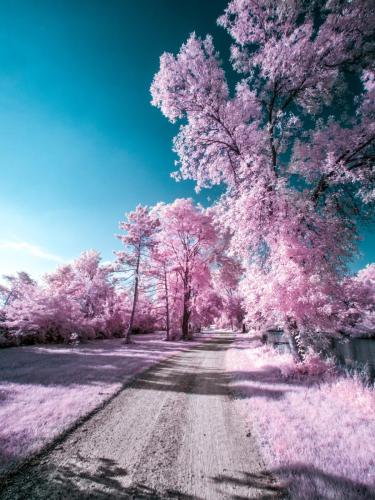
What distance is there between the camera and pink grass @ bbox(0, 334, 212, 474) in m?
4.61

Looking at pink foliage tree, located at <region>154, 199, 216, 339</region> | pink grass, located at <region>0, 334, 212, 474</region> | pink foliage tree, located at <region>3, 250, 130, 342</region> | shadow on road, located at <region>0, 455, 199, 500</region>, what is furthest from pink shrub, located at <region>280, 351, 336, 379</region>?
pink foliage tree, located at <region>154, 199, 216, 339</region>

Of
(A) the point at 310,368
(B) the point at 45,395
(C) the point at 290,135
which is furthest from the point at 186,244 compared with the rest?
(B) the point at 45,395

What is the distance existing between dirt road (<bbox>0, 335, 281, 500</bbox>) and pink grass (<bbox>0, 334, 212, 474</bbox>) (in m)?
0.38

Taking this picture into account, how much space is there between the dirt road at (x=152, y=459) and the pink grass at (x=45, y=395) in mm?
381

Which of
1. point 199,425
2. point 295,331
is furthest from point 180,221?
point 199,425

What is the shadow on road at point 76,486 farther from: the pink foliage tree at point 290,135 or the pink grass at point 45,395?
the pink foliage tree at point 290,135

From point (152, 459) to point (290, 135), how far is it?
1268cm

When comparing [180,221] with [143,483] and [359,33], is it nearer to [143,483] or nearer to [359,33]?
[359,33]

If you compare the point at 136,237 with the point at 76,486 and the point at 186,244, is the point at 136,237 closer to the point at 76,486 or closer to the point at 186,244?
the point at 186,244

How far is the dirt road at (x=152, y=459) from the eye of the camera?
3.53 m

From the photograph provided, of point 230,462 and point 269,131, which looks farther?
point 269,131

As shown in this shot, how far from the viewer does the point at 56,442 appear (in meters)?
4.71

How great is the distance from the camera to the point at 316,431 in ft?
17.4

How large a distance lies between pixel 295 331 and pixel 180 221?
788 inches
